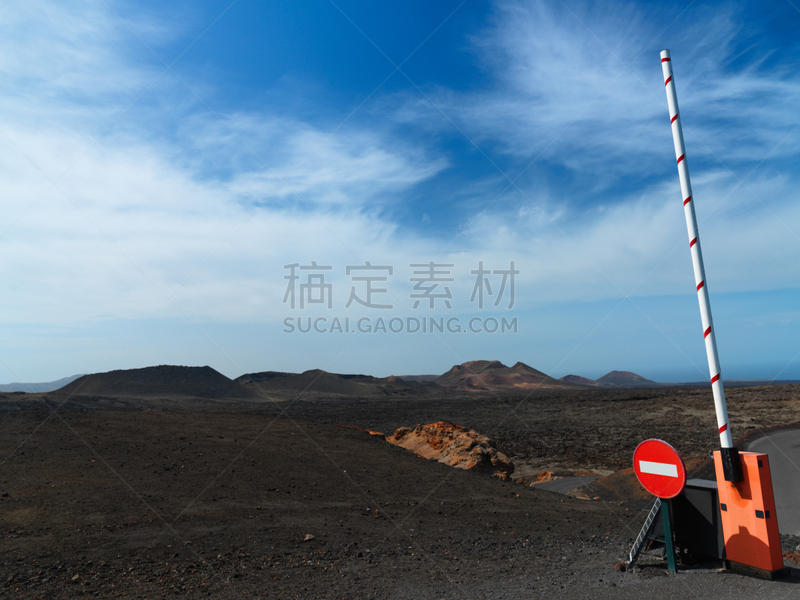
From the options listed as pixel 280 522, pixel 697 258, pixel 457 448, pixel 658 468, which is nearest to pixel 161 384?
pixel 457 448

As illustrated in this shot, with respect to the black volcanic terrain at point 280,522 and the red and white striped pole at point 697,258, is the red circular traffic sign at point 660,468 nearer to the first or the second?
the red and white striped pole at point 697,258

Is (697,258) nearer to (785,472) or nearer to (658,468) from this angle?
(658,468)

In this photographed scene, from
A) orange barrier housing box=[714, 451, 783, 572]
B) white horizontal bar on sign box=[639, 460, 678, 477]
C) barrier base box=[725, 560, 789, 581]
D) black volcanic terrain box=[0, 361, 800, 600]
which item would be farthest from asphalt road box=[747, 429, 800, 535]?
white horizontal bar on sign box=[639, 460, 678, 477]

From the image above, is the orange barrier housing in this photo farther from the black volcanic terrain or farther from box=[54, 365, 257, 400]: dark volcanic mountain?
box=[54, 365, 257, 400]: dark volcanic mountain

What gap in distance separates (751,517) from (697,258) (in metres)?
3.23

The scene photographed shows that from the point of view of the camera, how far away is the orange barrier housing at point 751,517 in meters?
5.43

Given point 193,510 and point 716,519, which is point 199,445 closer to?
point 193,510

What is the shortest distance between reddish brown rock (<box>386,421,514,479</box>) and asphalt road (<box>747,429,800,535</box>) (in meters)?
7.66

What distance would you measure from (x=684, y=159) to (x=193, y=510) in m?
9.88

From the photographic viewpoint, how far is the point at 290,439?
14.1 m

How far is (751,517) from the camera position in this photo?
5566 millimetres

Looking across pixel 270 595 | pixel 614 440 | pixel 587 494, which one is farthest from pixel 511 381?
pixel 270 595

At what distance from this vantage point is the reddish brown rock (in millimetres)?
16188

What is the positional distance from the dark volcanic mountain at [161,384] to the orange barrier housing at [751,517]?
9455 cm
